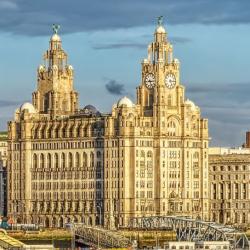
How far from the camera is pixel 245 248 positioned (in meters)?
196

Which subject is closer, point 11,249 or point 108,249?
point 11,249

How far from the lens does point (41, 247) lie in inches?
7259

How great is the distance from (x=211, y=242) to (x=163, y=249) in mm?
5418

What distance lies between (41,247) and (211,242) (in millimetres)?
18026

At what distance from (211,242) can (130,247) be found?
10.5m

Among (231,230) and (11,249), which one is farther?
(231,230)

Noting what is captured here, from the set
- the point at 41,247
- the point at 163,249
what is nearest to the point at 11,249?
the point at 41,247

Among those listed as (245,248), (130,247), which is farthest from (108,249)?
(245,248)

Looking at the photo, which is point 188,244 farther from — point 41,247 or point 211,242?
point 41,247

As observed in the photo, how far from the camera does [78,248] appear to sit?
199375 mm

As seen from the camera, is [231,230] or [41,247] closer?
[41,247]

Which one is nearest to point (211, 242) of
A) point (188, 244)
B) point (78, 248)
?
point (188, 244)

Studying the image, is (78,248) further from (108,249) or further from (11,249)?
(11,249)

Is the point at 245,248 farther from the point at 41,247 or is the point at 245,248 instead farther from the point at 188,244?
the point at 41,247
